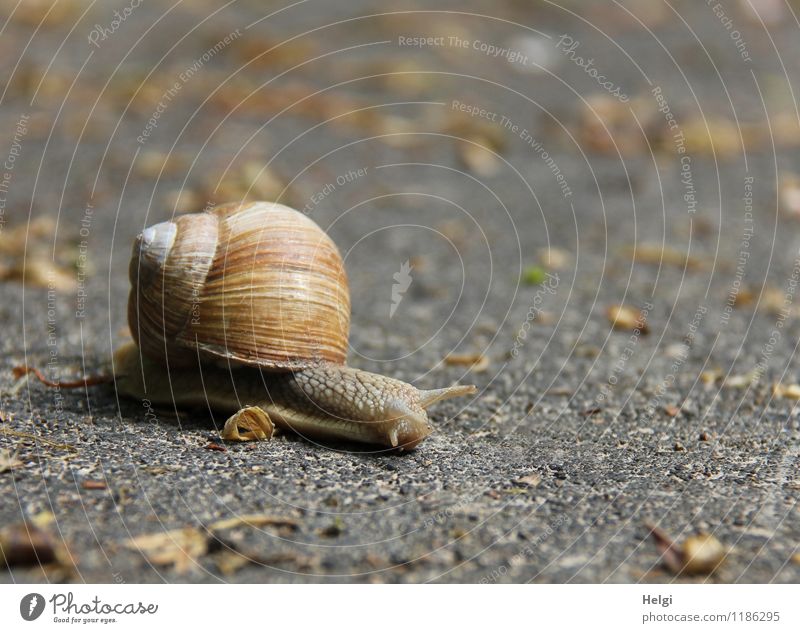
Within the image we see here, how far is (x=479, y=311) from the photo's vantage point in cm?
438

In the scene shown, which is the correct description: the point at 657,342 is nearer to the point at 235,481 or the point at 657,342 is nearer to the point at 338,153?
the point at 235,481

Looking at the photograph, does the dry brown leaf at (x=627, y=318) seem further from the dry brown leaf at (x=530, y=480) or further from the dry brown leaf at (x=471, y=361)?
the dry brown leaf at (x=530, y=480)

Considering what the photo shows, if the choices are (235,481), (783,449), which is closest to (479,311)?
(783,449)

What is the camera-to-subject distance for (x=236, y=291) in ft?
9.23

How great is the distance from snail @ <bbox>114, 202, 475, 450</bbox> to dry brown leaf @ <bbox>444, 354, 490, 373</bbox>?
2.59ft

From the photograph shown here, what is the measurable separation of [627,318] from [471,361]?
884 mm

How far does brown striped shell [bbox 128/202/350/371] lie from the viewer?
280 centimetres

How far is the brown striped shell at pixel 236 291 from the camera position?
2.80m

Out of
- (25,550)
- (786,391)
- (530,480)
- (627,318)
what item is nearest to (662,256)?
(627,318)

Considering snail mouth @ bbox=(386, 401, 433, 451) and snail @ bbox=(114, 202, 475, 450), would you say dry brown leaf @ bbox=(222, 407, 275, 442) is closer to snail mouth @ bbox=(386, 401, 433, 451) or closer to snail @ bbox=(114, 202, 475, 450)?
snail @ bbox=(114, 202, 475, 450)

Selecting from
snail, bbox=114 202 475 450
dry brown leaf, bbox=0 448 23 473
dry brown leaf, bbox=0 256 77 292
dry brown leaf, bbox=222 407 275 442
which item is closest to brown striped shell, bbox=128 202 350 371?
snail, bbox=114 202 475 450

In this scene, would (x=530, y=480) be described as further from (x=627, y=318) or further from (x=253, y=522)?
(x=627, y=318)

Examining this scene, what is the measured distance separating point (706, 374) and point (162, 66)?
5141 mm

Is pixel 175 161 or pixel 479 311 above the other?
pixel 175 161
